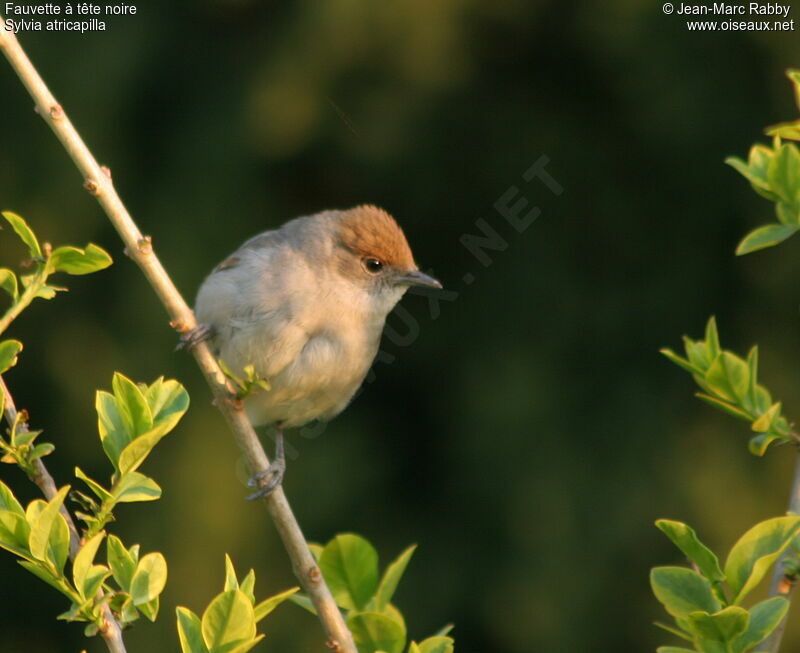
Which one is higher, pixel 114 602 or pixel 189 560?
pixel 114 602

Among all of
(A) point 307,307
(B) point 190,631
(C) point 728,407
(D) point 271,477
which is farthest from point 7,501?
(A) point 307,307

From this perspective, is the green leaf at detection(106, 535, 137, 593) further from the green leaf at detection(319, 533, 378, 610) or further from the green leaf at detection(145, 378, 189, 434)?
the green leaf at detection(319, 533, 378, 610)

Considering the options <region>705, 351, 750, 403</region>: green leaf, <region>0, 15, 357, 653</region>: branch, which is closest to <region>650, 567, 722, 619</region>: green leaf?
<region>705, 351, 750, 403</region>: green leaf

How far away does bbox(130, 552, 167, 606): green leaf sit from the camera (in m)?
1.48

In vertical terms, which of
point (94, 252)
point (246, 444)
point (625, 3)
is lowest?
point (246, 444)

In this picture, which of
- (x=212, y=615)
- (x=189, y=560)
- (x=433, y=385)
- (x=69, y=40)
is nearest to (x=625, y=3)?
(x=433, y=385)

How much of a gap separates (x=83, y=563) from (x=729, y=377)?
41.7 inches

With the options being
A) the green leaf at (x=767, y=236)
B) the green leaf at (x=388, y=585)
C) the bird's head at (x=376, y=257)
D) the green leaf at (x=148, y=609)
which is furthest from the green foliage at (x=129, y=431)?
the bird's head at (x=376, y=257)

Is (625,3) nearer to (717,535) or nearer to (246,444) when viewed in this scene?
(717,535)

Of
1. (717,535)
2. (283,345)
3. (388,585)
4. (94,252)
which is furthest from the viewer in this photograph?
(717,535)

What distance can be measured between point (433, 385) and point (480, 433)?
381mm

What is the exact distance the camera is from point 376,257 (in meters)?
3.68

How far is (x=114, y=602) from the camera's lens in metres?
1.48

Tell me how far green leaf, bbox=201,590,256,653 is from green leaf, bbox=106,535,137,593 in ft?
0.47
